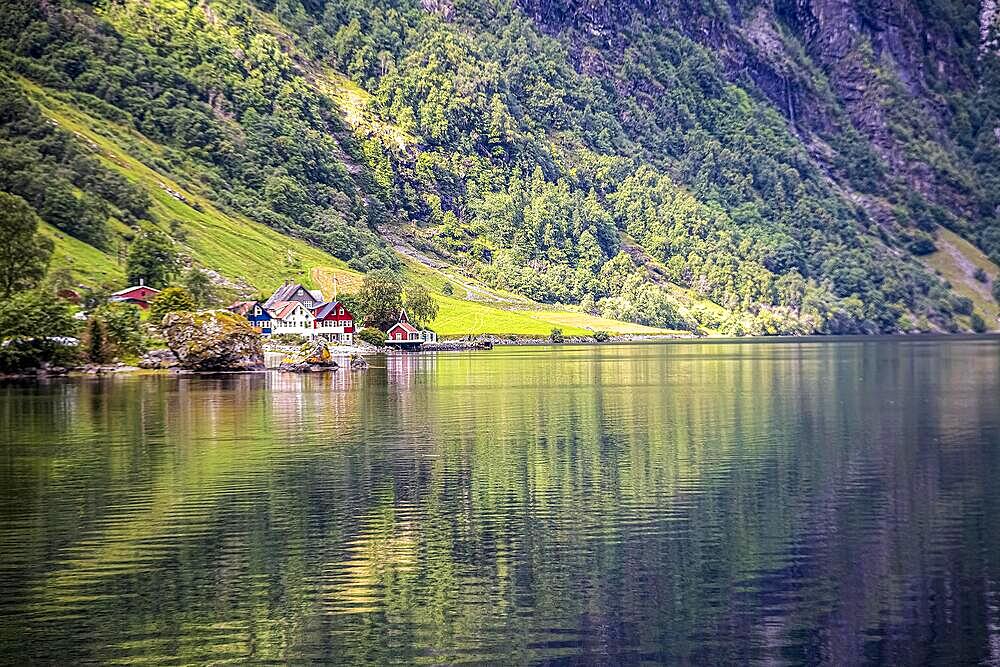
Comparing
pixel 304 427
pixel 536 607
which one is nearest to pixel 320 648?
pixel 536 607

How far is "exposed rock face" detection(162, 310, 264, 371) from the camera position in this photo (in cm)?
16075

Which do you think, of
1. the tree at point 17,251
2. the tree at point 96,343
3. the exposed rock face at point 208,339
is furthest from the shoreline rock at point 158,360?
the tree at point 17,251

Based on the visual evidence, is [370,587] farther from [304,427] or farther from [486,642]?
[304,427]

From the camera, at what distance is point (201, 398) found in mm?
116812

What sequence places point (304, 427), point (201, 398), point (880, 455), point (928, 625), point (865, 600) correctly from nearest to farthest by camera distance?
1. point (928, 625)
2. point (865, 600)
3. point (880, 455)
4. point (304, 427)
5. point (201, 398)

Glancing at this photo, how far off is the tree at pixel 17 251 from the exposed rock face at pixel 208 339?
24.0 meters

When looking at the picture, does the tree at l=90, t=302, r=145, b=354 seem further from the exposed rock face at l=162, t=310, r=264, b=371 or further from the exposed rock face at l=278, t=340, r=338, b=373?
the exposed rock face at l=278, t=340, r=338, b=373

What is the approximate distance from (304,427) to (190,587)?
48.3m

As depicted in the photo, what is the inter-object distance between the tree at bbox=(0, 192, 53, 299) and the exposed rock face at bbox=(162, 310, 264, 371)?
2403cm

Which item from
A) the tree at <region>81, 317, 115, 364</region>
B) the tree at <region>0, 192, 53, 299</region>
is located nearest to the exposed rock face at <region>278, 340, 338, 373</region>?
the tree at <region>81, 317, 115, 364</region>

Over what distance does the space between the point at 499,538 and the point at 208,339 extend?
12103 centimetres

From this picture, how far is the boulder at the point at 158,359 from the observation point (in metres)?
166

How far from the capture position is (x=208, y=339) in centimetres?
16238

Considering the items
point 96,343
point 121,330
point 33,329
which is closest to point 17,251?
point 121,330
